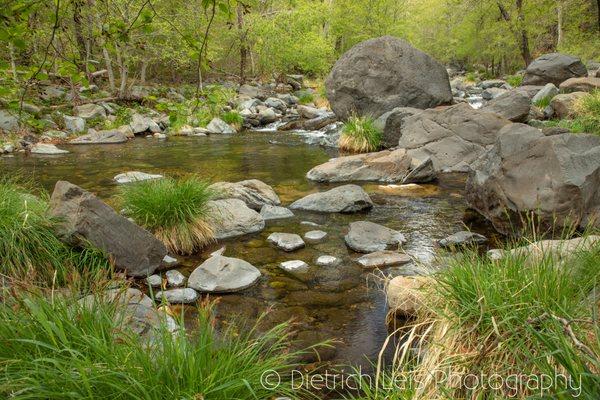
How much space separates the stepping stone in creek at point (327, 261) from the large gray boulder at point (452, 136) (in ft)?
19.6

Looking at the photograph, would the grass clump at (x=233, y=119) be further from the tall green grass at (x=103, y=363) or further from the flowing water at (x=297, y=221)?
the tall green grass at (x=103, y=363)

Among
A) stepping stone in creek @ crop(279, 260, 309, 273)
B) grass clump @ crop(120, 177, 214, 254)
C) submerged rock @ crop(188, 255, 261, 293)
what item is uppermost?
grass clump @ crop(120, 177, 214, 254)

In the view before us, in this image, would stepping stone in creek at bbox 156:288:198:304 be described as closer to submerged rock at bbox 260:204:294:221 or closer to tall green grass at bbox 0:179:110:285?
tall green grass at bbox 0:179:110:285

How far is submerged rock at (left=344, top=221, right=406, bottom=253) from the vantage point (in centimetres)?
672

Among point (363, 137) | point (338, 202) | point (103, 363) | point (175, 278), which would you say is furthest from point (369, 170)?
point (103, 363)

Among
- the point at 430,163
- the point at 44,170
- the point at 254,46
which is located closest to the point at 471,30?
the point at 254,46

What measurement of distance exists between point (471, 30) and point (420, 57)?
30551 millimetres

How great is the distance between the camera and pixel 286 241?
6.87 metres

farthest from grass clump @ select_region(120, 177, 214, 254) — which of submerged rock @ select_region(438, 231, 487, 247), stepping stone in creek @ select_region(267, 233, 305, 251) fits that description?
submerged rock @ select_region(438, 231, 487, 247)

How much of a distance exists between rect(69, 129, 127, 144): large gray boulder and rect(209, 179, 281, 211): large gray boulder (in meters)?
9.41

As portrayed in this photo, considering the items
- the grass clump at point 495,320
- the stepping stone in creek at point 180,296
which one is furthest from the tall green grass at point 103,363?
the stepping stone in creek at point 180,296

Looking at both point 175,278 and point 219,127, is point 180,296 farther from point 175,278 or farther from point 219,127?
point 219,127

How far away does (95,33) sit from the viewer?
2.84m

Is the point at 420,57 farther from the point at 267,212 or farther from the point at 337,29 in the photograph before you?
the point at 337,29
